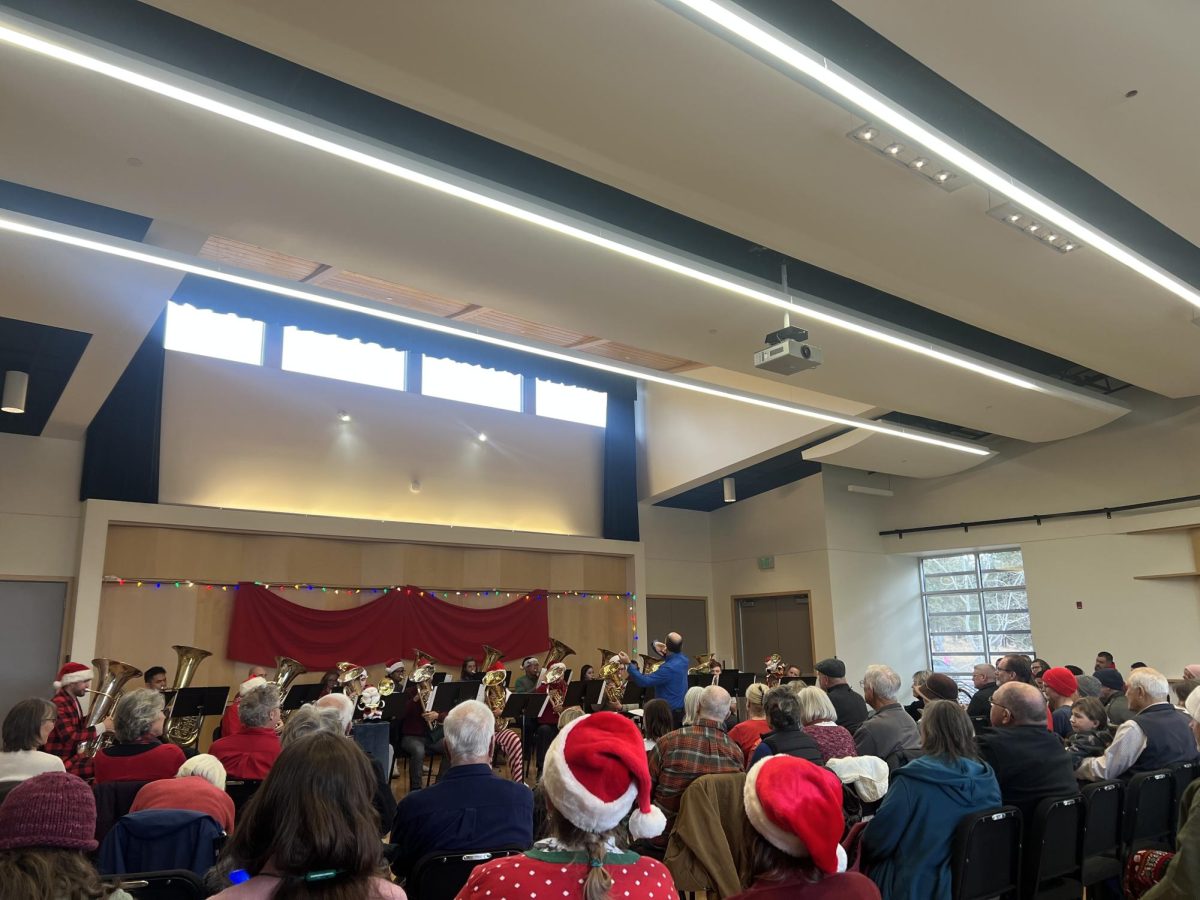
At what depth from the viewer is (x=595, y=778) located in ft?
5.63

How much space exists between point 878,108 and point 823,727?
2.83m

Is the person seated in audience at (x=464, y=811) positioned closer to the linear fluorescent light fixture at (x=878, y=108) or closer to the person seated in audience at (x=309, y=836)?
the person seated in audience at (x=309, y=836)

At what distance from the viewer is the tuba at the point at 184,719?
672cm

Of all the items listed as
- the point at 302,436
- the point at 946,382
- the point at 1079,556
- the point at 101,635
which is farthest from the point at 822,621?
the point at 101,635

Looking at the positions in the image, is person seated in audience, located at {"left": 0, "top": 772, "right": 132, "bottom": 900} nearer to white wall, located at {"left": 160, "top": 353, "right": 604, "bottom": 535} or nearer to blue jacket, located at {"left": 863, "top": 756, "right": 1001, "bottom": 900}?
blue jacket, located at {"left": 863, "top": 756, "right": 1001, "bottom": 900}

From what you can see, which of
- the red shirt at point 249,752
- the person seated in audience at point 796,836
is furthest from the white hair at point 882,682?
the red shirt at point 249,752

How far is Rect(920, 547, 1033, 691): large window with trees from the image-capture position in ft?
40.8

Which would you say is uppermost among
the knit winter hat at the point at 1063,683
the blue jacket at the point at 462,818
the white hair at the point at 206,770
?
the knit winter hat at the point at 1063,683

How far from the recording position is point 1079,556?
11.2 meters

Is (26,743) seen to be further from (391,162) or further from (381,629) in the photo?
(381,629)

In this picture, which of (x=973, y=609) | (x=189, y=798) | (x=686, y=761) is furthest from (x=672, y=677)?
(x=973, y=609)

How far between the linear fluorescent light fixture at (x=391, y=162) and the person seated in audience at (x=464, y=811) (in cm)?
285

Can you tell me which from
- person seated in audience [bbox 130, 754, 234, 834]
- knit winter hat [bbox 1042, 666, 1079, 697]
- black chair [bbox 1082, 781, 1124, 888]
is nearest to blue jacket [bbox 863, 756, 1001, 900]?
black chair [bbox 1082, 781, 1124, 888]

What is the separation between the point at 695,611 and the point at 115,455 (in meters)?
8.99
